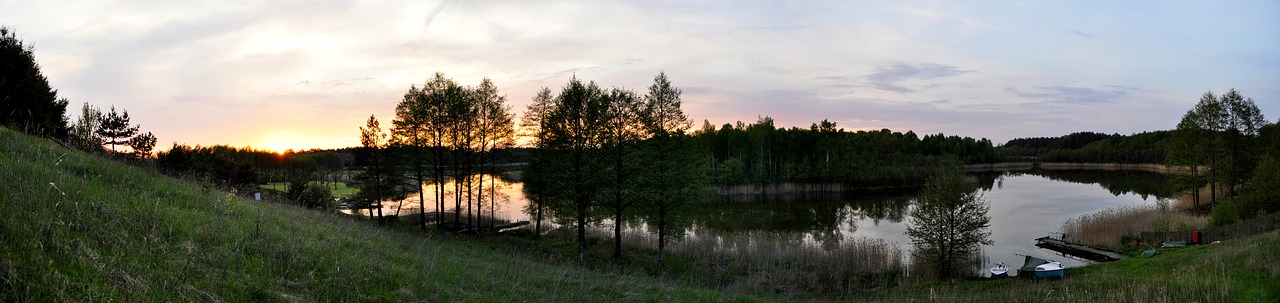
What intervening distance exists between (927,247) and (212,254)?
28.3 m

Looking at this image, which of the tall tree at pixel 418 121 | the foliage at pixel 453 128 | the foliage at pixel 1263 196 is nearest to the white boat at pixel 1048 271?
the foliage at pixel 1263 196

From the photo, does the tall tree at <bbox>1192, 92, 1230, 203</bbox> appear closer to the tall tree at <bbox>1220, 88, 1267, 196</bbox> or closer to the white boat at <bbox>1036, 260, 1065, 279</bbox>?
the tall tree at <bbox>1220, 88, 1267, 196</bbox>

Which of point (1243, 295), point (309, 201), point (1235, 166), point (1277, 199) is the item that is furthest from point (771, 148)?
point (1243, 295)

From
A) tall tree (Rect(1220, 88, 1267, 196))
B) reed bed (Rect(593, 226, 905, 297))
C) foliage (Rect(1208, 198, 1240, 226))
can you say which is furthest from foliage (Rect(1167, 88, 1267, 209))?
reed bed (Rect(593, 226, 905, 297))

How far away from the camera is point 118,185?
33.4ft

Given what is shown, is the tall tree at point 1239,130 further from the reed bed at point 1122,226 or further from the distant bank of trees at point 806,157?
the distant bank of trees at point 806,157

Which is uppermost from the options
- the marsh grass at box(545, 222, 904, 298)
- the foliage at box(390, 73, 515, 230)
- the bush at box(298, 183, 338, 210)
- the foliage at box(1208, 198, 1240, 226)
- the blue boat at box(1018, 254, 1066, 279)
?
the foliage at box(390, 73, 515, 230)

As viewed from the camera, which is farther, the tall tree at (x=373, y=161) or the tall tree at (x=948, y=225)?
the tall tree at (x=373, y=161)

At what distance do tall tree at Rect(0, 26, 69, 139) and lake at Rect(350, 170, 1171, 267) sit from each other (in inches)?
889

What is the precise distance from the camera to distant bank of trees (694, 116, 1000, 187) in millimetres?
78938

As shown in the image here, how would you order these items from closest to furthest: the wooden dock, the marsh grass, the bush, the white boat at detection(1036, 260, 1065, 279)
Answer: the white boat at detection(1036, 260, 1065, 279), the marsh grass, the wooden dock, the bush

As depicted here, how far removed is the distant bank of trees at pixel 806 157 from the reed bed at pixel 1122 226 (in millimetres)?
37607

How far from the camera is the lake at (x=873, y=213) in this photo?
38406 millimetres

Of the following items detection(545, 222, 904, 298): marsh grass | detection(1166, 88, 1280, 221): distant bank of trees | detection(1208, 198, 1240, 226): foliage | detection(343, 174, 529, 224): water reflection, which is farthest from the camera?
detection(1166, 88, 1280, 221): distant bank of trees
